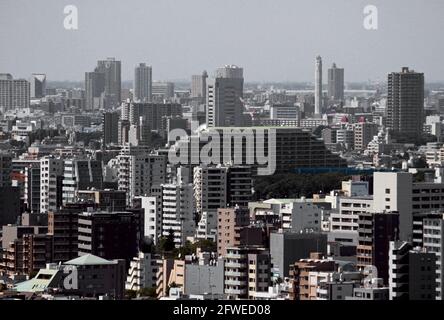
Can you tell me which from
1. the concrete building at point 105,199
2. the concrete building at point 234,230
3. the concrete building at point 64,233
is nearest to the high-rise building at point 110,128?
the concrete building at point 105,199

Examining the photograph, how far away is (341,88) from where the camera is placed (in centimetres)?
1328

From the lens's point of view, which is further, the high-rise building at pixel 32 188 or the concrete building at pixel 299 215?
the high-rise building at pixel 32 188

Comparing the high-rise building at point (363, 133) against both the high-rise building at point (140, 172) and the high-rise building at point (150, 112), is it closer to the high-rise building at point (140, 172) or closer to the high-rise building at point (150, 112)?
the high-rise building at point (150, 112)

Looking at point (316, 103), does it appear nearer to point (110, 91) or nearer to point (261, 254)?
point (110, 91)

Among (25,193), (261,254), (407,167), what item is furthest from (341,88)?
(261,254)

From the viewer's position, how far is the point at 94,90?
1506 cm

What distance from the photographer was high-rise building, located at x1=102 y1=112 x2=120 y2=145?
69.2ft

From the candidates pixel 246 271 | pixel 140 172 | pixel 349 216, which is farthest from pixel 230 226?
pixel 140 172

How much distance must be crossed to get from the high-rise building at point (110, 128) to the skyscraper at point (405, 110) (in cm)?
401

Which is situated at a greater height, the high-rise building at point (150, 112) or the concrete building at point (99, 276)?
the high-rise building at point (150, 112)

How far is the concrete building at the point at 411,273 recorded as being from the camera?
18.2ft

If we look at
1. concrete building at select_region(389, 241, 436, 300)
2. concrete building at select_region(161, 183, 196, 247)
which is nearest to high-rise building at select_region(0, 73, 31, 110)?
concrete building at select_region(161, 183, 196, 247)

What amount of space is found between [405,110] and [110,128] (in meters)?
6.09

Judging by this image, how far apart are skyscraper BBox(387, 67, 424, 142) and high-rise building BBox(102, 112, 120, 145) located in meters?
4.01
